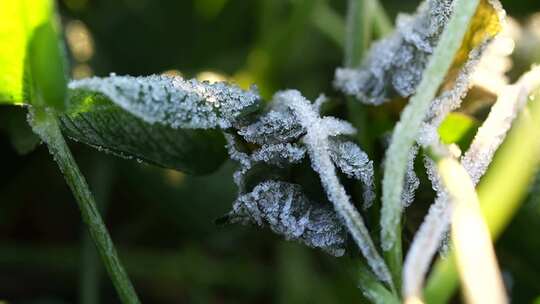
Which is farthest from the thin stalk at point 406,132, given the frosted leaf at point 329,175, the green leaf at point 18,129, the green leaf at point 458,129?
the green leaf at point 18,129

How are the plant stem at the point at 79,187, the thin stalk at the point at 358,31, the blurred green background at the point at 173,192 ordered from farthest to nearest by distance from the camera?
the blurred green background at the point at 173,192, the thin stalk at the point at 358,31, the plant stem at the point at 79,187

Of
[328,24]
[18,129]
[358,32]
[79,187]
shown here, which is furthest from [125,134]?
[328,24]

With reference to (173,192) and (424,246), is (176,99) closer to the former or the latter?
(424,246)

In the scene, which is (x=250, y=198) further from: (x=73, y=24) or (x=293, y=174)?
(x=73, y=24)

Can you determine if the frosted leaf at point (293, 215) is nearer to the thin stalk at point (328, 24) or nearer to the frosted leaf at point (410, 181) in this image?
the frosted leaf at point (410, 181)

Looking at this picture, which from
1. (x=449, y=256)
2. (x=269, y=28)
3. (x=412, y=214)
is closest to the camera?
(x=449, y=256)

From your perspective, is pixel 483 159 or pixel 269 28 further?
pixel 269 28

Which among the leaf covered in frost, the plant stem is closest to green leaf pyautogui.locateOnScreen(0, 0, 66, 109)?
the plant stem

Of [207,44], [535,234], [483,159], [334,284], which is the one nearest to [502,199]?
[483,159]
